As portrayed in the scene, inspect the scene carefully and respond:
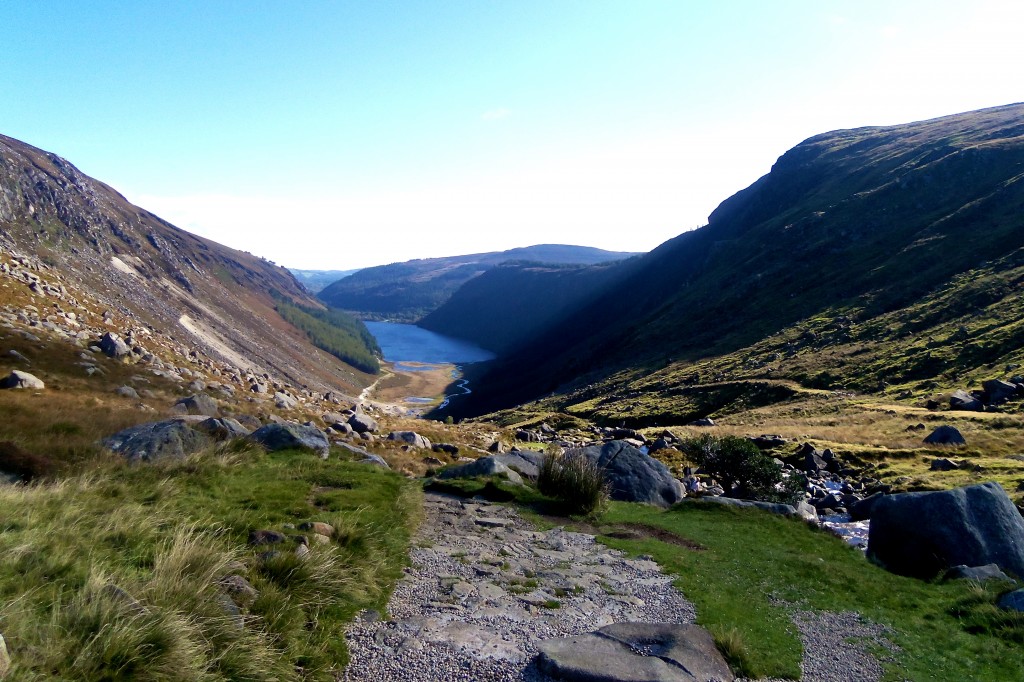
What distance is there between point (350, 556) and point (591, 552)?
586 centimetres

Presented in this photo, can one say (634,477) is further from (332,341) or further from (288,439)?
(332,341)

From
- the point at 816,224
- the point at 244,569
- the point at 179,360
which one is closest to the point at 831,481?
the point at 244,569

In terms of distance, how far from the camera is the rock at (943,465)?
29123 mm

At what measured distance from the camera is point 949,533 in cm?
1436

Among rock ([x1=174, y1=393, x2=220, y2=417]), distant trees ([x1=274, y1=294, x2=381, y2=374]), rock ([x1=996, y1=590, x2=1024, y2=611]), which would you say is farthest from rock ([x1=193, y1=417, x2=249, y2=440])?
distant trees ([x1=274, y1=294, x2=381, y2=374])

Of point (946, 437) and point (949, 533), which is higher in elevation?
point (949, 533)

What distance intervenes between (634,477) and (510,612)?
1234 cm

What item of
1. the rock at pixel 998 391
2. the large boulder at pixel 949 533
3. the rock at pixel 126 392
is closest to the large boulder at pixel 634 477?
the large boulder at pixel 949 533

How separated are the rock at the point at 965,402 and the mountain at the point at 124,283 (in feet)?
212

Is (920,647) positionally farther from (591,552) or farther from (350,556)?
(350,556)

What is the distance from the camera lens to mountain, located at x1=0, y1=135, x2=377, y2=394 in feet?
212

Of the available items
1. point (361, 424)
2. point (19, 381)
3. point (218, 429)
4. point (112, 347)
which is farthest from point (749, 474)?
point (112, 347)

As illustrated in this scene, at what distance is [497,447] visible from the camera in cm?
3419

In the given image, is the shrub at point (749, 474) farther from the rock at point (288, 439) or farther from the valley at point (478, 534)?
the rock at point (288, 439)
